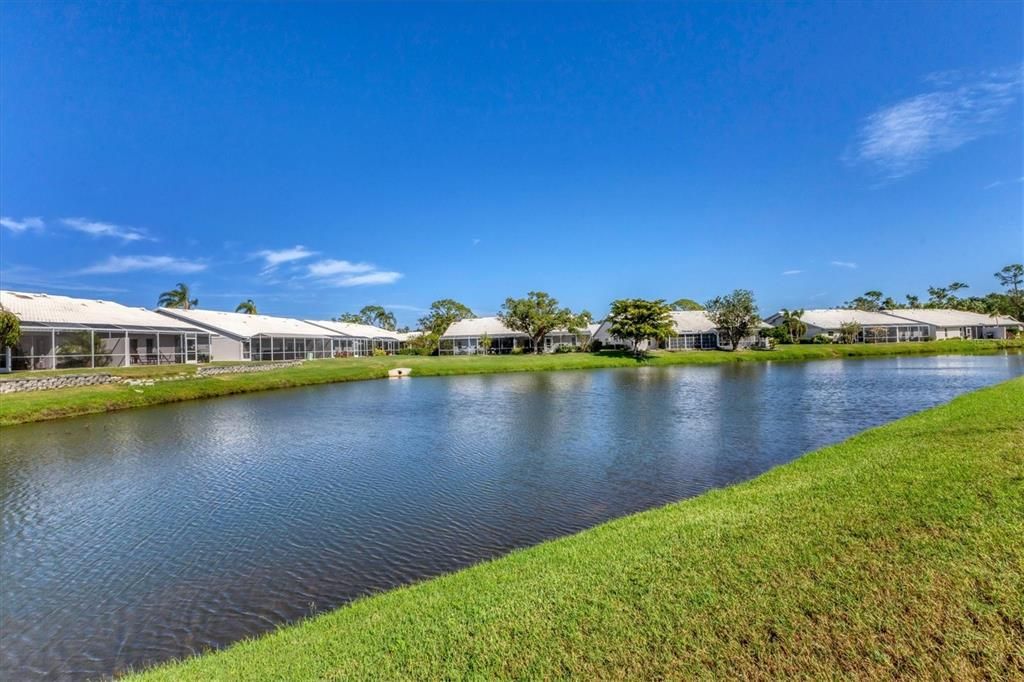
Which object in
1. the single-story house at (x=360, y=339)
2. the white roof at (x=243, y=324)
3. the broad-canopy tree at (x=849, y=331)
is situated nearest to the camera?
the white roof at (x=243, y=324)

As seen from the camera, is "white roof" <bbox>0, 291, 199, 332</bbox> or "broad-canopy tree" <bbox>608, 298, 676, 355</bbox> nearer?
"white roof" <bbox>0, 291, 199, 332</bbox>

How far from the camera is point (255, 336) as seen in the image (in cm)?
4691

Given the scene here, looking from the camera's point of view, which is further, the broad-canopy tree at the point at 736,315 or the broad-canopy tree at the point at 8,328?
the broad-canopy tree at the point at 736,315

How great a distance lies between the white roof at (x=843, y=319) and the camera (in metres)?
69.2

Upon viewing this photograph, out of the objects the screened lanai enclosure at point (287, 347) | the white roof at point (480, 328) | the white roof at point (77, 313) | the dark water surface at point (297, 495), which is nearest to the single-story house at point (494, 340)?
the white roof at point (480, 328)

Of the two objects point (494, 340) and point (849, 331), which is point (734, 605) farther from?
point (849, 331)

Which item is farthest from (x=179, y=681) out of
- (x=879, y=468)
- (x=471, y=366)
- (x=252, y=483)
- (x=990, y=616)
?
(x=471, y=366)

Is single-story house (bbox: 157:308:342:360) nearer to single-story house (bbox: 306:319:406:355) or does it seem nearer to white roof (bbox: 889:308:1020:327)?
single-story house (bbox: 306:319:406:355)

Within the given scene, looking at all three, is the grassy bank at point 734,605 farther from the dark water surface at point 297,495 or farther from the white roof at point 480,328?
the white roof at point 480,328

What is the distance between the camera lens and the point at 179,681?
14.7 ft

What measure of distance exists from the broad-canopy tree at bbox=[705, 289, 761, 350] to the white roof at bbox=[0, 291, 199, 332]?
53.9m

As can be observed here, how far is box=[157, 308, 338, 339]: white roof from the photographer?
149 ft

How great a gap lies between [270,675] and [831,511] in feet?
20.7

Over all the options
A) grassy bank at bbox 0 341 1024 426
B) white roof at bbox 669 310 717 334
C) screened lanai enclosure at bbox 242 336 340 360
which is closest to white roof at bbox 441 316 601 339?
grassy bank at bbox 0 341 1024 426
